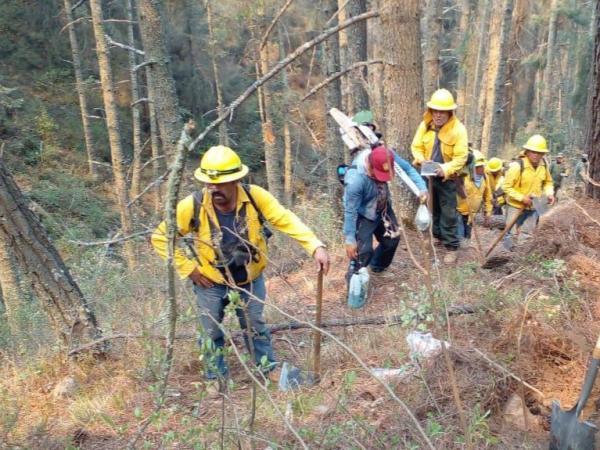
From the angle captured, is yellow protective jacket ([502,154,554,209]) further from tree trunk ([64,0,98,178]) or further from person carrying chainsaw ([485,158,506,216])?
tree trunk ([64,0,98,178])

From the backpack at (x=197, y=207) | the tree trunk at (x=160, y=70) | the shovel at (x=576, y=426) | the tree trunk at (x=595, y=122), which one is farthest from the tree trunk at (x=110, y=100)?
the shovel at (x=576, y=426)

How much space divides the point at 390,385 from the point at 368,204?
2302mm

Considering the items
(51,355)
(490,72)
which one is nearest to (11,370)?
(51,355)

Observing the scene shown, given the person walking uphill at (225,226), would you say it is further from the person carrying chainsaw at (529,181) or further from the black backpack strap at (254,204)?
the person carrying chainsaw at (529,181)

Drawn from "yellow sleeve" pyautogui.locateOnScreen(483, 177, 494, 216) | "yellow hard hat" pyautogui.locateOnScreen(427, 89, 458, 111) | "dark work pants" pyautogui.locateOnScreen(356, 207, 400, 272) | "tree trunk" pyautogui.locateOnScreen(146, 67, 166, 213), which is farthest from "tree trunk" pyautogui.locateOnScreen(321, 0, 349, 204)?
"yellow hard hat" pyautogui.locateOnScreen(427, 89, 458, 111)

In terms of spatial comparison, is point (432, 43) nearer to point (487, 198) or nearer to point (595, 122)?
point (487, 198)

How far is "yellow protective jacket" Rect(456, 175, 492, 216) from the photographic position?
7484mm

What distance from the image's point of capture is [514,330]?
146 inches

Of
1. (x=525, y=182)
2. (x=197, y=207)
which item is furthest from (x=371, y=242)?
(x=525, y=182)

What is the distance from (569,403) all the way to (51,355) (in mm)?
3881

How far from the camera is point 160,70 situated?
6090 millimetres

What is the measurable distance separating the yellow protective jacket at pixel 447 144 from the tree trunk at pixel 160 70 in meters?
2.78

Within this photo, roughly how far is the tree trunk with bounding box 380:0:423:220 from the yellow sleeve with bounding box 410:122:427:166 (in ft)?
1.18

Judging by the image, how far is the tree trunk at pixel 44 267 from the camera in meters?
4.30
